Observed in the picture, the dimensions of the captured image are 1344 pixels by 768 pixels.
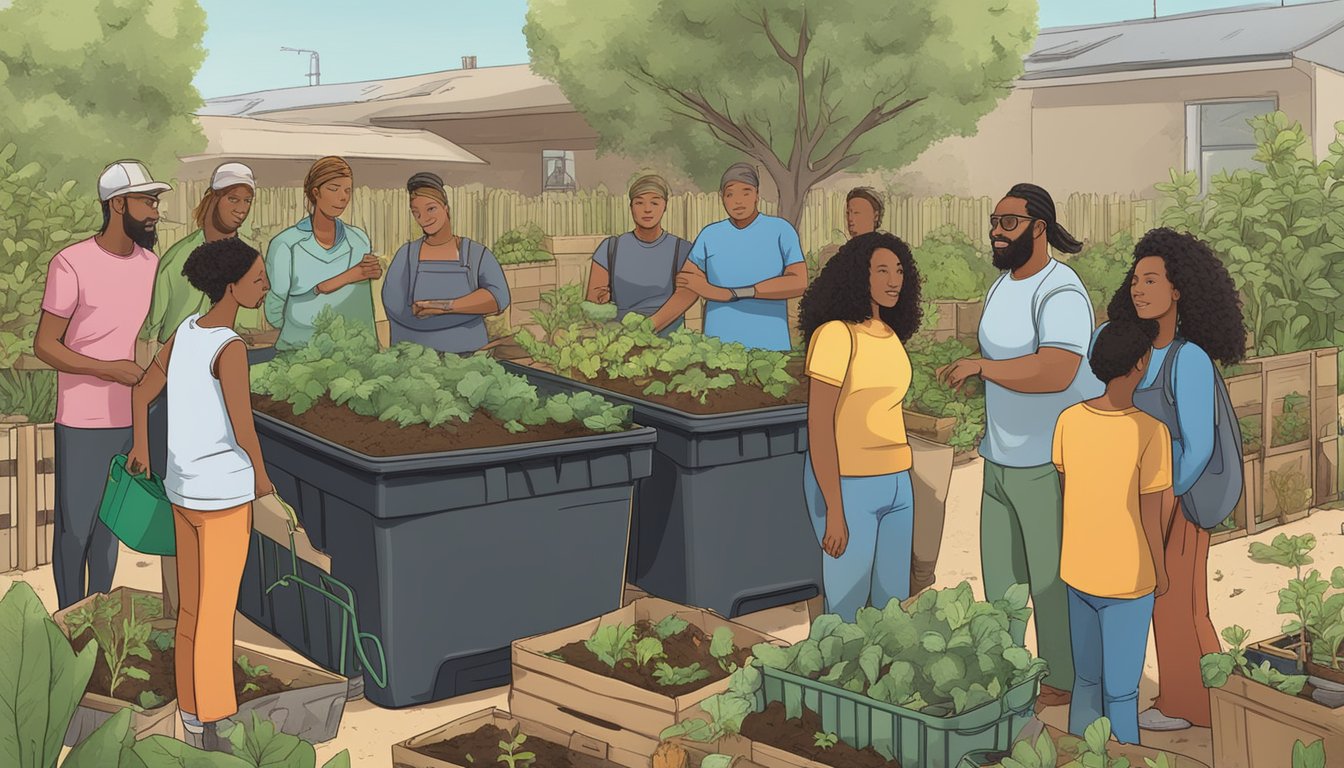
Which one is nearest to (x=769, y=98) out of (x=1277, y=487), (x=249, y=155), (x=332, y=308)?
(x=249, y=155)

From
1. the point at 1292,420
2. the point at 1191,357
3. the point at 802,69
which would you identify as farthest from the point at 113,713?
the point at 802,69

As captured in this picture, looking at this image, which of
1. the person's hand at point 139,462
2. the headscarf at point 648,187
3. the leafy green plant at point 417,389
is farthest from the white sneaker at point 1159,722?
the person's hand at point 139,462

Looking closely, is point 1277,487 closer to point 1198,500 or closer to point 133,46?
point 1198,500

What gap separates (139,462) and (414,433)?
3.52 ft

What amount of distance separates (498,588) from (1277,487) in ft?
16.8

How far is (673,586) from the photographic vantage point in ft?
19.5

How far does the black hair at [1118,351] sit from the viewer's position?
4215 mm

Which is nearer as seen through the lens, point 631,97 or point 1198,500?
point 1198,500

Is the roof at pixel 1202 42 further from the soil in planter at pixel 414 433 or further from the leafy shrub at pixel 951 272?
the soil in planter at pixel 414 433

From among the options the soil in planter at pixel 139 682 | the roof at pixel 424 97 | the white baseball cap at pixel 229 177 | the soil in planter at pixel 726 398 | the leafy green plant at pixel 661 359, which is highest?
the roof at pixel 424 97

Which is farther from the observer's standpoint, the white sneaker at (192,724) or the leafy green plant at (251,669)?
the leafy green plant at (251,669)

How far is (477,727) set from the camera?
4367 mm

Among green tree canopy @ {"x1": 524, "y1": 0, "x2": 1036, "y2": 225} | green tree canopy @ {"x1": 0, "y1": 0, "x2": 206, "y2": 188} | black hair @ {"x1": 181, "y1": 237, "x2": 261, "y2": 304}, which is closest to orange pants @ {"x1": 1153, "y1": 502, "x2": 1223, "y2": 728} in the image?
black hair @ {"x1": 181, "y1": 237, "x2": 261, "y2": 304}

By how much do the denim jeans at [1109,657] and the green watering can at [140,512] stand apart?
282cm
